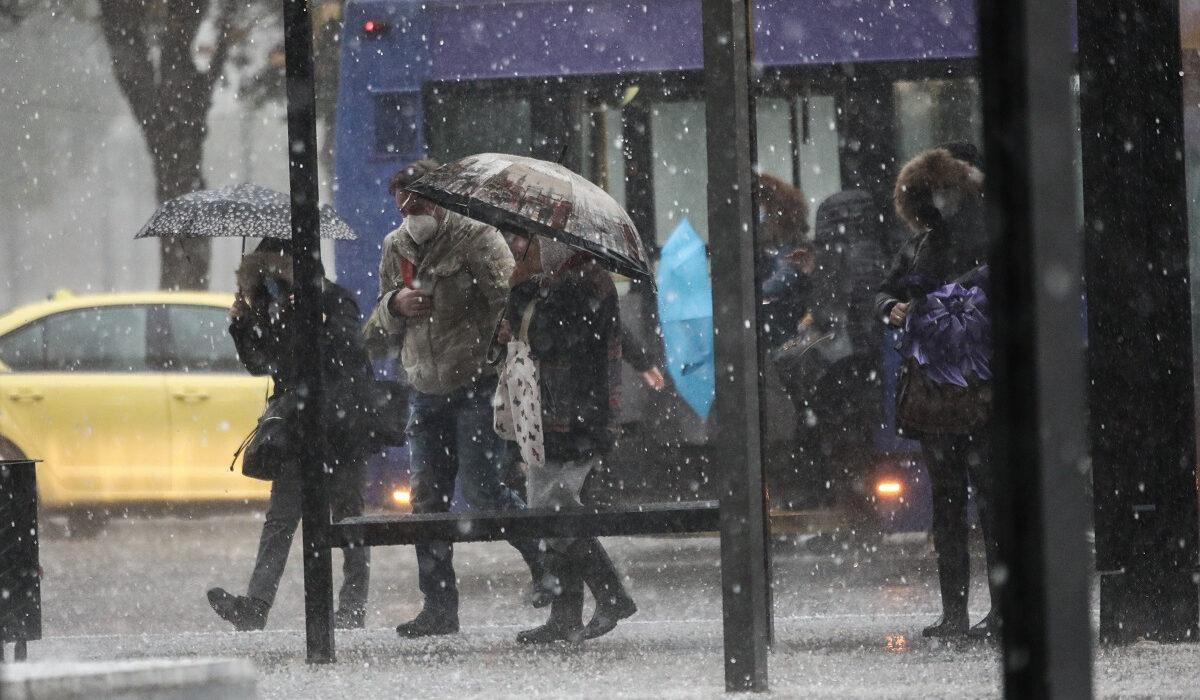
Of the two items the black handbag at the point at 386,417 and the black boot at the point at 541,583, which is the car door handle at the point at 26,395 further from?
the black boot at the point at 541,583

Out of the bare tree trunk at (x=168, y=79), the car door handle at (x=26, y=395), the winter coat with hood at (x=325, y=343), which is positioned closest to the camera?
the winter coat with hood at (x=325, y=343)

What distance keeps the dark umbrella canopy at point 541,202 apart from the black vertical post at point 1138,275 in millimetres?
1601

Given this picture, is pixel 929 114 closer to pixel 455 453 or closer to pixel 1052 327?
pixel 455 453

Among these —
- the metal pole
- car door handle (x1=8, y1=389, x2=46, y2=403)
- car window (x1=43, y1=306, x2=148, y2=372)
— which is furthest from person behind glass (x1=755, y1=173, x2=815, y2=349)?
the metal pole

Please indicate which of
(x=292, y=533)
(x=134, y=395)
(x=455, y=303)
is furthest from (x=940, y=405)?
(x=134, y=395)

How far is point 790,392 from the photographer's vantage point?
7.92 metres

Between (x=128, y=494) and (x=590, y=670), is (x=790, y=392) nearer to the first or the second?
(x=590, y=670)

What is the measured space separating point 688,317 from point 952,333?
2.55 m

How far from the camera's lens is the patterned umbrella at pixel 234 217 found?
6754mm

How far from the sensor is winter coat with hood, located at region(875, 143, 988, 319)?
568 centimetres

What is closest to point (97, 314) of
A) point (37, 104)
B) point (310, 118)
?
point (310, 118)

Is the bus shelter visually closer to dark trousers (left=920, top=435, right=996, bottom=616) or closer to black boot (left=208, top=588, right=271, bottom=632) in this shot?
dark trousers (left=920, top=435, right=996, bottom=616)

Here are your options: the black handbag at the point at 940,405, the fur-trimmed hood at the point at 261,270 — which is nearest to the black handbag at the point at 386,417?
the fur-trimmed hood at the point at 261,270

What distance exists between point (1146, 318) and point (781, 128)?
3100 millimetres
